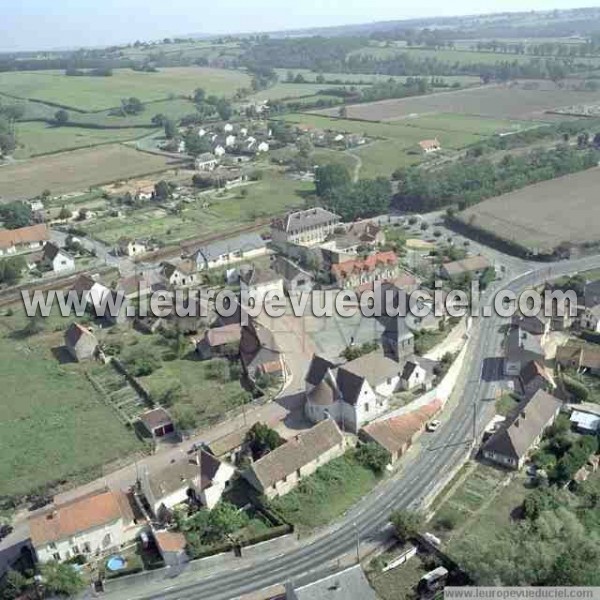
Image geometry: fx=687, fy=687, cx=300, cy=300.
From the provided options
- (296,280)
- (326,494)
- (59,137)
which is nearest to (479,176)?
(296,280)

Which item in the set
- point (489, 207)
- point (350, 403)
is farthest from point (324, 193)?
point (350, 403)

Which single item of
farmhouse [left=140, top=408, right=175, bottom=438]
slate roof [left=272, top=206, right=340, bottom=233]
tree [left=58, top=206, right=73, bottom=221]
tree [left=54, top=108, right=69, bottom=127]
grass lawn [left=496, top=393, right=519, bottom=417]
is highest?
tree [left=54, top=108, right=69, bottom=127]

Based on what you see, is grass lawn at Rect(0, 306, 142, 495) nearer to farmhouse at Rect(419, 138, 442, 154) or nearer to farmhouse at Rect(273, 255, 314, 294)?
farmhouse at Rect(273, 255, 314, 294)

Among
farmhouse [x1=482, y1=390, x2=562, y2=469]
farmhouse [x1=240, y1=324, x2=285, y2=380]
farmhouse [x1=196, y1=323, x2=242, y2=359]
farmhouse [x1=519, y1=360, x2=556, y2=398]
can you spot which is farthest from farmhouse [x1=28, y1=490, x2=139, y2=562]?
farmhouse [x1=519, y1=360, x2=556, y2=398]

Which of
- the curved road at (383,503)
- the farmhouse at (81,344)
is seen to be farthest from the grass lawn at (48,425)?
the curved road at (383,503)

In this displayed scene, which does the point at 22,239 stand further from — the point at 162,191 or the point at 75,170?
the point at 75,170

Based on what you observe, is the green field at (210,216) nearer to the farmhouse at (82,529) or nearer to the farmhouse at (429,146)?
the farmhouse at (429,146)

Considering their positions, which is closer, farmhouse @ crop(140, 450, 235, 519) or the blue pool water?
the blue pool water
